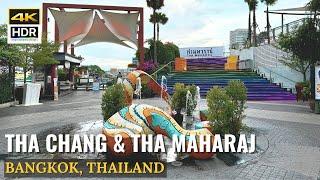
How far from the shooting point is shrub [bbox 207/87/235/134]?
9984 millimetres

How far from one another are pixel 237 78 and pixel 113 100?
75.4 feet

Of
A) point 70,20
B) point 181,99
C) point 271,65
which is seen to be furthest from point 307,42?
point 70,20

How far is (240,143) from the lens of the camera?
10.1 meters

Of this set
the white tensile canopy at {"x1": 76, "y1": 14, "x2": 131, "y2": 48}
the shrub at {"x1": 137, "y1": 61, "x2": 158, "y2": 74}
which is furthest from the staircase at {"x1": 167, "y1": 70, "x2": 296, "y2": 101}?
the white tensile canopy at {"x1": 76, "y1": 14, "x2": 131, "y2": 48}

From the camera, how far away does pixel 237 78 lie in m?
33.8

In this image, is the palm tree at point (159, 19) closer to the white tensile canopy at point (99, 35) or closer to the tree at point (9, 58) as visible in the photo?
the white tensile canopy at point (99, 35)

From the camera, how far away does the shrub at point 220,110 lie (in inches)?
393

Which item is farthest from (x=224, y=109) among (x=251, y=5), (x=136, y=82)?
(x=251, y=5)

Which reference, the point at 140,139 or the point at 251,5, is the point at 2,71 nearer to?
the point at 140,139

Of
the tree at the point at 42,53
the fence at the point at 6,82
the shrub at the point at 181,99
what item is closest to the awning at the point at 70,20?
the tree at the point at 42,53

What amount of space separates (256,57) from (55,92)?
1774 cm

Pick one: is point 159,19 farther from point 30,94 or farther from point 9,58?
point 9,58

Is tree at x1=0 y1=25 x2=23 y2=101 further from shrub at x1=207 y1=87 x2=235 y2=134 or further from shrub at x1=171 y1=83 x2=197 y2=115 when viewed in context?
A: shrub at x1=207 y1=87 x2=235 y2=134

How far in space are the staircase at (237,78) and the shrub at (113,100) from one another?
702 inches
